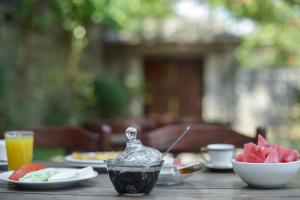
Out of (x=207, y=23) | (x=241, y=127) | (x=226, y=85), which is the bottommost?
(x=241, y=127)

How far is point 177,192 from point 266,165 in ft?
1.00

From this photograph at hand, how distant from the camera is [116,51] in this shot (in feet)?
39.7

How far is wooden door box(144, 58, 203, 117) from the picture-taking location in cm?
1216

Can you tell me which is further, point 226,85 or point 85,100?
point 226,85

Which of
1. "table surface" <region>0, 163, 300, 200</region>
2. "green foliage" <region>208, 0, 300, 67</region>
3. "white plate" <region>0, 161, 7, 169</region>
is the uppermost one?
"green foliage" <region>208, 0, 300, 67</region>

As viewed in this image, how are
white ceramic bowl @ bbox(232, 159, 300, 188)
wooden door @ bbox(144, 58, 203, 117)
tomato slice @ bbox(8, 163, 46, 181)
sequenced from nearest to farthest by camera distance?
1. white ceramic bowl @ bbox(232, 159, 300, 188)
2. tomato slice @ bbox(8, 163, 46, 181)
3. wooden door @ bbox(144, 58, 203, 117)

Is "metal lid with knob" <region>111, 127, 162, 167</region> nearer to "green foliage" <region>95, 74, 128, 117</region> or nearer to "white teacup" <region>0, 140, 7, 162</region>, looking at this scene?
"white teacup" <region>0, 140, 7, 162</region>

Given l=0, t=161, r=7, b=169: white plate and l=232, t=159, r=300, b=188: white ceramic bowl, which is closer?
l=232, t=159, r=300, b=188: white ceramic bowl

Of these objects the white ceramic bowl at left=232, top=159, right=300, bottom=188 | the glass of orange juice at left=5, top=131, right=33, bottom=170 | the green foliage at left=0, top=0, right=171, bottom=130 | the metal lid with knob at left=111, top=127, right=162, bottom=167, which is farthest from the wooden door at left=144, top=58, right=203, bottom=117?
the metal lid with knob at left=111, top=127, right=162, bottom=167

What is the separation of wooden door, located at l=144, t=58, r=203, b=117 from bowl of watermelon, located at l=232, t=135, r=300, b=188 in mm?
10023

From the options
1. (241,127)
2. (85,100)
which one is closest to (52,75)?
Result: (85,100)

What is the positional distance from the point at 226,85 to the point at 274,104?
1082 millimetres

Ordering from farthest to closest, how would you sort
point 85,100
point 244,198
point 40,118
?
point 85,100, point 40,118, point 244,198

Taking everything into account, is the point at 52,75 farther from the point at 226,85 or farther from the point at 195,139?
the point at 195,139
